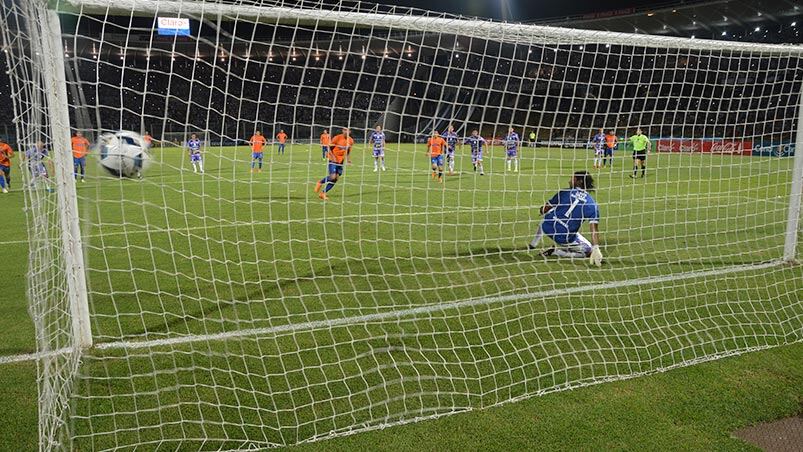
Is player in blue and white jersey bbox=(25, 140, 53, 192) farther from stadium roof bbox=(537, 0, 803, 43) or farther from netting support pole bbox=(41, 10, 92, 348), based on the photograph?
stadium roof bbox=(537, 0, 803, 43)

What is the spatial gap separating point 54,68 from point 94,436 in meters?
2.09

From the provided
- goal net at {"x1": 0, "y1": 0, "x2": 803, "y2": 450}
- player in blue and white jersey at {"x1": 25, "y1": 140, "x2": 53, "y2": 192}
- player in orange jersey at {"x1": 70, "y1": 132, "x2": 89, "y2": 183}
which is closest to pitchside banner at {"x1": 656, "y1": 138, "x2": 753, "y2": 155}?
goal net at {"x1": 0, "y1": 0, "x2": 803, "y2": 450}

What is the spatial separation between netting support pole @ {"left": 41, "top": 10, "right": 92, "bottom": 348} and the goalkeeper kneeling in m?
4.64

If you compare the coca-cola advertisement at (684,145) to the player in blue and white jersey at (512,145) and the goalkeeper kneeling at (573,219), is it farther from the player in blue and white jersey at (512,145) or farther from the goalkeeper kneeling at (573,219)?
the player in blue and white jersey at (512,145)

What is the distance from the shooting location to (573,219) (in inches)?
254

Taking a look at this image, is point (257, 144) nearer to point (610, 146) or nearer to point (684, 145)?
point (610, 146)

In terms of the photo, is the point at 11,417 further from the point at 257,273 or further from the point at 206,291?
the point at 257,273

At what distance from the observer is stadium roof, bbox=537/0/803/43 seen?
33750mm

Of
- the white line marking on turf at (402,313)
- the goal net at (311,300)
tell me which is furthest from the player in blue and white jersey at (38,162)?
the white line marking on turf at (402,313)

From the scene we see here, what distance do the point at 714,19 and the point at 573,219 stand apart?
37.4 meters

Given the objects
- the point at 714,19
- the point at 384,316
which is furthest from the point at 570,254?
the point at 714,19

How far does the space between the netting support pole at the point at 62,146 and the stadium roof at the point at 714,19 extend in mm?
37417

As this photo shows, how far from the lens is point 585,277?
5.85m

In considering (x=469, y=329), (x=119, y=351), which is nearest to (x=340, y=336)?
(x=469, y=329)
